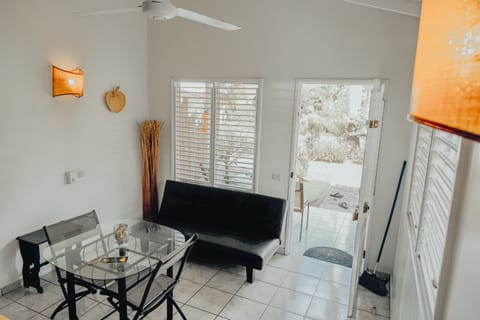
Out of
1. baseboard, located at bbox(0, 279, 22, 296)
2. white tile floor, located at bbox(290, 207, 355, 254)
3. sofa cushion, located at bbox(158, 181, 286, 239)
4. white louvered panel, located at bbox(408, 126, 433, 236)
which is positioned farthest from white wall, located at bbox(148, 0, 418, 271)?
baseboard, located at bbox(0, 279, 22, 296)

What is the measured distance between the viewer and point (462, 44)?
34 centimetres

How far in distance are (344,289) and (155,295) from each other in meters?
2.19

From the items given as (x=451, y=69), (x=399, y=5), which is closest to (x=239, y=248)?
(x=399, y=5)

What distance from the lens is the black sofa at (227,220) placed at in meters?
3.87

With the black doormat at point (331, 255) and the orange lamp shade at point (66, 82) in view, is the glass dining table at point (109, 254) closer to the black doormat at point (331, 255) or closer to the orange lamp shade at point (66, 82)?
the orange lamp shade at point (66, 82)

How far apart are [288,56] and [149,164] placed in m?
2.57

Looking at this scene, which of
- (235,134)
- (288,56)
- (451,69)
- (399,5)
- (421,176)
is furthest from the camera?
(235,134)

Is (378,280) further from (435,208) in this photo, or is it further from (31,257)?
(31,257)

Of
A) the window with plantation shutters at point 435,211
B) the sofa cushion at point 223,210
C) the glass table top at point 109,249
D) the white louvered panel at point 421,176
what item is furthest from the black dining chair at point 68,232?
the white louvered panel at point 421,176

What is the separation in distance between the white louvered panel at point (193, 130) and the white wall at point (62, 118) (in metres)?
0.59

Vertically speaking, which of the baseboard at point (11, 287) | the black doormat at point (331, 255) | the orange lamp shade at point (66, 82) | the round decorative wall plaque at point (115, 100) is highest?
the orange lamp shade at point (66, 82)

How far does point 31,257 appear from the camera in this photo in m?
3.46

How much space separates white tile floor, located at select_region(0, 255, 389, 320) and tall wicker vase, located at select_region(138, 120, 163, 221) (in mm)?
1373

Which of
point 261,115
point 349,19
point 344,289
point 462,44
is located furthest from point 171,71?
point 462,44
